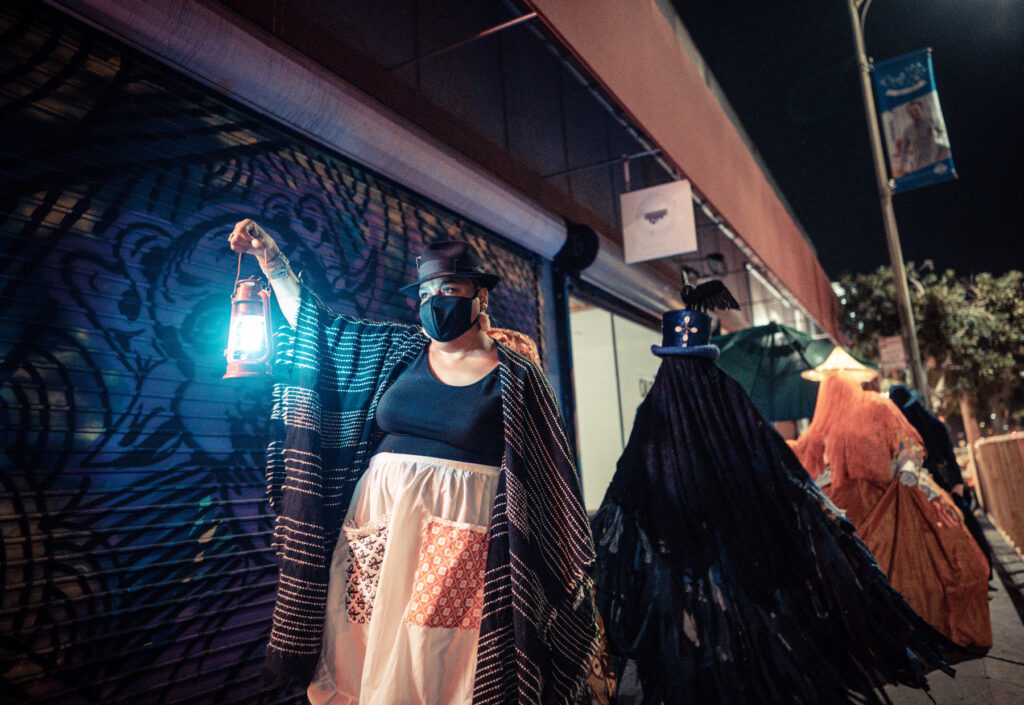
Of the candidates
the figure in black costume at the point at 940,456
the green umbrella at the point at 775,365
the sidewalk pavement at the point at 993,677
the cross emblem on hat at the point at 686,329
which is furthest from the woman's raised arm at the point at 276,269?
the green umbrella at the point at 775,365

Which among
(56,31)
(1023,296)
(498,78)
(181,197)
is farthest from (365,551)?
(1023,296)

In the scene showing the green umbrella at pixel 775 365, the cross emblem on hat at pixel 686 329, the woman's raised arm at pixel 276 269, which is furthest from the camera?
the green umbrella at pixel 775 365

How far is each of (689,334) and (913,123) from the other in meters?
10.7

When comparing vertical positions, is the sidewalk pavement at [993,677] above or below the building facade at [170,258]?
below

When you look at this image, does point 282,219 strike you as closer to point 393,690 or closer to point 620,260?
point 393,690

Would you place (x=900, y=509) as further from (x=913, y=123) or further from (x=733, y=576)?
(x=913, y=123)

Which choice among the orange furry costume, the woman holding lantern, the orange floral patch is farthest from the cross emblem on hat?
the orange furry costume

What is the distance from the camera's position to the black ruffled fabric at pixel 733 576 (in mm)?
2961

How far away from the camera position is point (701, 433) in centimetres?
344

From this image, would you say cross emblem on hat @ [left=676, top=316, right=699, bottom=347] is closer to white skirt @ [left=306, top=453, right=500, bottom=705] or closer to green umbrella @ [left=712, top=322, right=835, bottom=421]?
white skirt @ [left=306, top=453, right=500, bottom=705]

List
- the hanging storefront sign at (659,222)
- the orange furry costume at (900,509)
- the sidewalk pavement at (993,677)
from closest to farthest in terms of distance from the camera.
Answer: the sidewalk pavement at (993,677)
the orange furry costume at (900,509)
the hanging storefront sign at (659,222)

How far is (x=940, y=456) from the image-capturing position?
5527 millimetres

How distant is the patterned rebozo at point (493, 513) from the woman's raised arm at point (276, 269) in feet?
0.13

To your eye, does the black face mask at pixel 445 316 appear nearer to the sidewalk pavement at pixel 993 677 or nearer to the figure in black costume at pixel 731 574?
the figure in black costume at pixel 731 574
